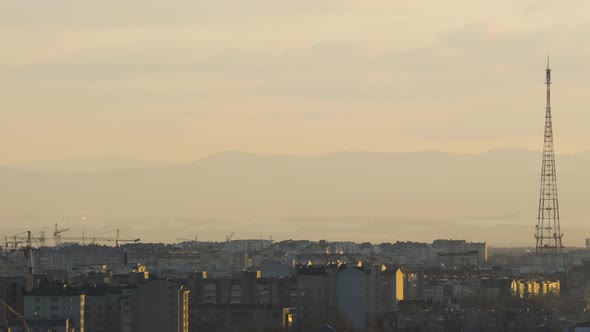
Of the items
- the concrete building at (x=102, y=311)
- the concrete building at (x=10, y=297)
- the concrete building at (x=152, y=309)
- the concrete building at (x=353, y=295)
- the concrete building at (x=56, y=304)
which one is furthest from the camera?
the concrete building at (x=353, y=295)

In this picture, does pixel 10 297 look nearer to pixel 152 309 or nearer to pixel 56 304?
pixel 152 309

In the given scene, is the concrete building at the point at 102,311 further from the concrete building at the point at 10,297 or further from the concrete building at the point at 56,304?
the concrete building at the point at 10,297

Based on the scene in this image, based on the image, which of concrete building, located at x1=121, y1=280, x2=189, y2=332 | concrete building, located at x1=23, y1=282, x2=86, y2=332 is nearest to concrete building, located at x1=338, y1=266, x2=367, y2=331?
concrete building, located at x1=121, y1=280, x2=189, y2=332

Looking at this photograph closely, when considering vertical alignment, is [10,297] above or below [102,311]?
above

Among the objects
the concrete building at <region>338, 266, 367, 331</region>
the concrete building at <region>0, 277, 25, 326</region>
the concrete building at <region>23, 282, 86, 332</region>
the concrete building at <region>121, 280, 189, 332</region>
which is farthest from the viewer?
the concrete building at <region>338, 266, 367, 331</region>

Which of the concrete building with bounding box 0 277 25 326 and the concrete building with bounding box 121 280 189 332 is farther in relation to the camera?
the concrete building with bounding box 0 277 25 326

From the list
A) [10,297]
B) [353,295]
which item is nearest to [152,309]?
[10,297]

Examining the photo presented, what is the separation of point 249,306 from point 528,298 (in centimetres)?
2708

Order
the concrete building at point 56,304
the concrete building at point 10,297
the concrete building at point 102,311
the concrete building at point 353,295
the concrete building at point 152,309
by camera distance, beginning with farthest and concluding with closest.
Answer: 1. the concrete building at point 353,295
2. the concrete building at point 10,297
3. the concrete building at point 102,311
4. the concrete building at point 152,309
5. the concrete building at point 56,304

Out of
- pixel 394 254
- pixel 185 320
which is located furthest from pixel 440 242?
pixel 185 320

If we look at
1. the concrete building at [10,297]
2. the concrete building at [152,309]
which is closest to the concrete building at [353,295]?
the concrete building at [10,297]

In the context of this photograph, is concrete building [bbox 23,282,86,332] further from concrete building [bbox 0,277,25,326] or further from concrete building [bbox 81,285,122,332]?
concrete building [bbox 0,277,25,326]

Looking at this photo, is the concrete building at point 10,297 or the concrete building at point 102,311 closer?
the concrete building at point 102,311

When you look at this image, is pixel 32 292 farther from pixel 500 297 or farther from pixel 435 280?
pixel 435 280
